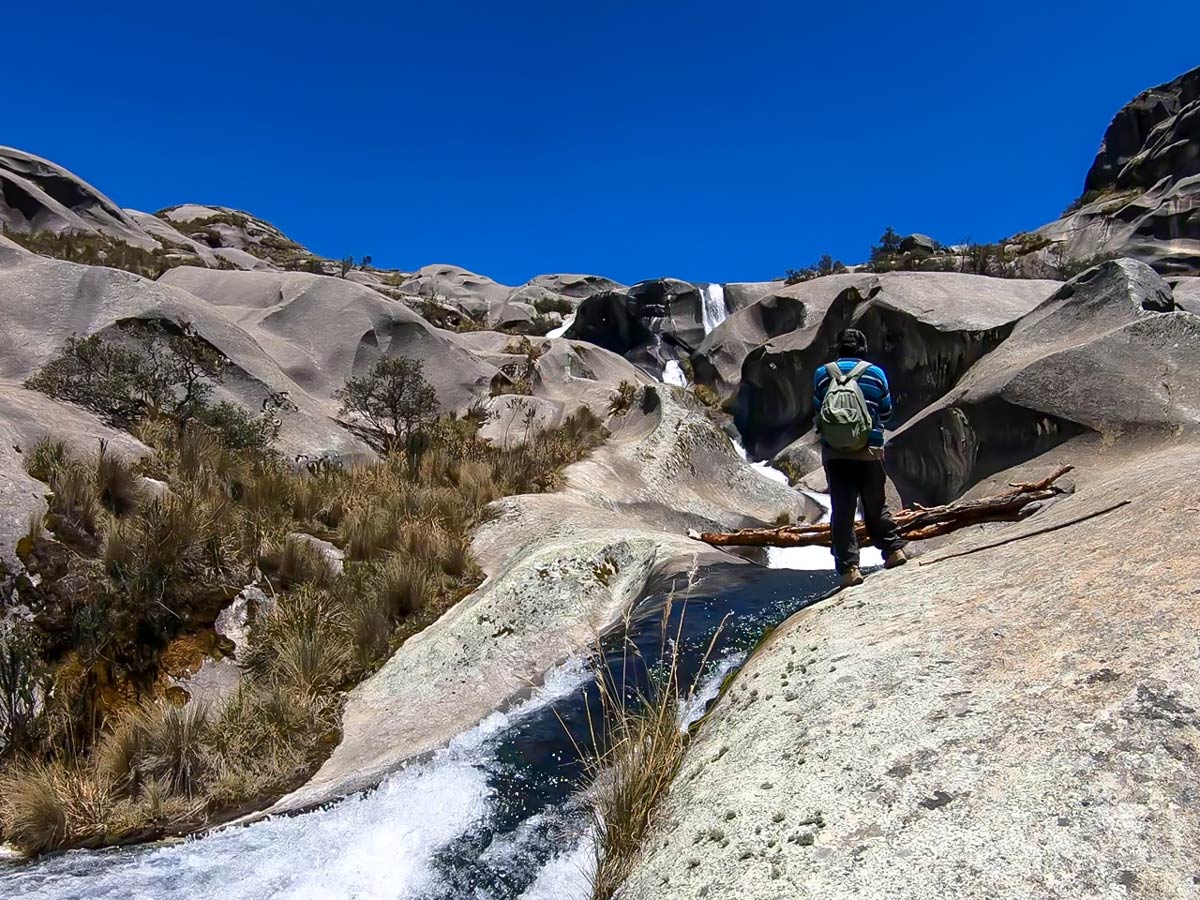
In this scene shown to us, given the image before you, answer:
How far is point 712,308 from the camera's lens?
126 feet

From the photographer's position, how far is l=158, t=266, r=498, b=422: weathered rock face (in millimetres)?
18641

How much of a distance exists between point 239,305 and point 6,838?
65.0 ft

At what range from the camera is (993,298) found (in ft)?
66.7

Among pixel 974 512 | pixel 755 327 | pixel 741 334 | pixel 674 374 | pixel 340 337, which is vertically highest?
pixel 340 337

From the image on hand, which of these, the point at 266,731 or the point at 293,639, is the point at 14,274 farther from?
the point at 266,731

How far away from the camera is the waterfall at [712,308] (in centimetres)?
3822

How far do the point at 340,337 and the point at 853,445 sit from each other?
16.9 meters

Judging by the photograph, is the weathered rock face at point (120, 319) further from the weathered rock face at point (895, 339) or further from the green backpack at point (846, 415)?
the weathered rock face at point (895, 339)

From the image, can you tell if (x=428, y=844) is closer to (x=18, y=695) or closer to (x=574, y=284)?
(x=18, y=695)

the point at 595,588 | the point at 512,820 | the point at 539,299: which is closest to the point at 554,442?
the point at 595,588

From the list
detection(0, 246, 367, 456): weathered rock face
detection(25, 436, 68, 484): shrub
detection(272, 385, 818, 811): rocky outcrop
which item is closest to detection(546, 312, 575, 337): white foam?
detection(0, 246, 367, 456): weathered rock face

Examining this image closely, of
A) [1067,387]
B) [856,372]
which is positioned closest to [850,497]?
[856,372]

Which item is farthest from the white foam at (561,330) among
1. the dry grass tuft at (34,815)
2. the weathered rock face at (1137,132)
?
the dry grass tuft at (34,815)

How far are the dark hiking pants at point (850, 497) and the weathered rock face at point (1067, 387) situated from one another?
5935 millimetres
